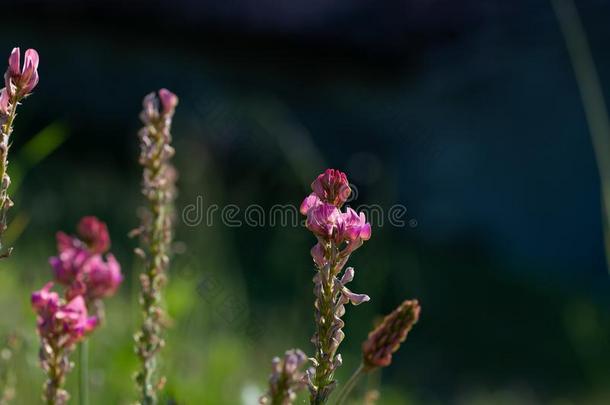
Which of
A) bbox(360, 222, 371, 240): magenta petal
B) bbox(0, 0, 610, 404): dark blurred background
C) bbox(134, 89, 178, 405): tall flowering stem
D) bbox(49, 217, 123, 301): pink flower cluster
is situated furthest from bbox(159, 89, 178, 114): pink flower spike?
→ bbox(0, 0, 610, 404): dark blurred background

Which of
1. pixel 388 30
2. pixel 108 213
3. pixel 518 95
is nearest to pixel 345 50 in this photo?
pixel 388 30

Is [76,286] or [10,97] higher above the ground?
[10,97]

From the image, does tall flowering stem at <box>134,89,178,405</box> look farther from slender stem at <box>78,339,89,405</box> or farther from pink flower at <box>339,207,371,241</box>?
pink flower at <box>339,207,371,241</box>

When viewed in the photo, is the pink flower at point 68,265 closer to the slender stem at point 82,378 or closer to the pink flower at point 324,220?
the slender stem at point 82,378

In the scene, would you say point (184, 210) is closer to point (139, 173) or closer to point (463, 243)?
point (139, 173)

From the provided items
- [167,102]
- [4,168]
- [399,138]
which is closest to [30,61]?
[4,168]

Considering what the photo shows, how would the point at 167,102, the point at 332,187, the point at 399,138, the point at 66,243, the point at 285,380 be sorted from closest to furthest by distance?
the point at 285,380, the point at 332,187, the point at 167,102, the point at 66,243, the point at 399,138

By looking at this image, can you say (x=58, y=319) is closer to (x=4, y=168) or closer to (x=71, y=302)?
(x=71, y=302)
